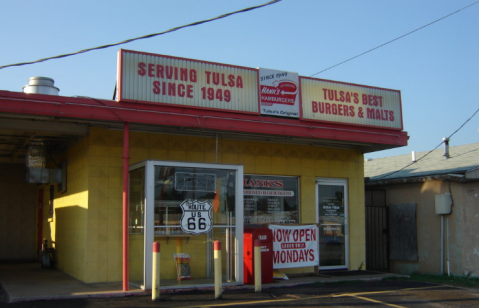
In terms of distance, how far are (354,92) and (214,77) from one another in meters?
4.41

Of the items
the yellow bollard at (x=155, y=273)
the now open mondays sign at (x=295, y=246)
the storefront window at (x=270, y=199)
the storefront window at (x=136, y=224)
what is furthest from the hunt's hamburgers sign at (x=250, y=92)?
the yellow bollard at (x=155, y=273)

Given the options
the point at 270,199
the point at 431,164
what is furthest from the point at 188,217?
the point at 431,164

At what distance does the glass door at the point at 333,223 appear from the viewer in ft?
48.0

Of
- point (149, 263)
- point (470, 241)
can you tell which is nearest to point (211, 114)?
point (149, 263)

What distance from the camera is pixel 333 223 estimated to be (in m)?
14.9

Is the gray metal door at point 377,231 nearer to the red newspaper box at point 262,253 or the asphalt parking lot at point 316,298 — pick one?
the asphalt parking lot at point 316,298

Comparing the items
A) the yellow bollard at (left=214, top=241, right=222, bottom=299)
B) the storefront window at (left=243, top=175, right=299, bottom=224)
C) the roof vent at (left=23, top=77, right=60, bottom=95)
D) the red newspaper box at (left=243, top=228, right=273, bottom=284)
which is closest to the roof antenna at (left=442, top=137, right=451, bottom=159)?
the storefront window at (left=243, top=175, right=299, bottom=224)

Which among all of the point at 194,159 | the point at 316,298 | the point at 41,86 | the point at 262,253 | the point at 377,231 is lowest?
the point at 316,298

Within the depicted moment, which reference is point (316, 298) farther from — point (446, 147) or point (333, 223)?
point (446, 147)

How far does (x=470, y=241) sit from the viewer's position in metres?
14.0

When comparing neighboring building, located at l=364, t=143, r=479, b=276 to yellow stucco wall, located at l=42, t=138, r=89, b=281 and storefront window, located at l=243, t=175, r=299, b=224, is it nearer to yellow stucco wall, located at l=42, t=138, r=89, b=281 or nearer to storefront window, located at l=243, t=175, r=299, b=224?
storefront window, located at l=243, t=175, r=299, b=224

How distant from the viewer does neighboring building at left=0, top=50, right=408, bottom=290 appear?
1103 cm

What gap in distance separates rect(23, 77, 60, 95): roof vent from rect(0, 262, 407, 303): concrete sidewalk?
4.30 metres

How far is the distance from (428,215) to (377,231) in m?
1.97
